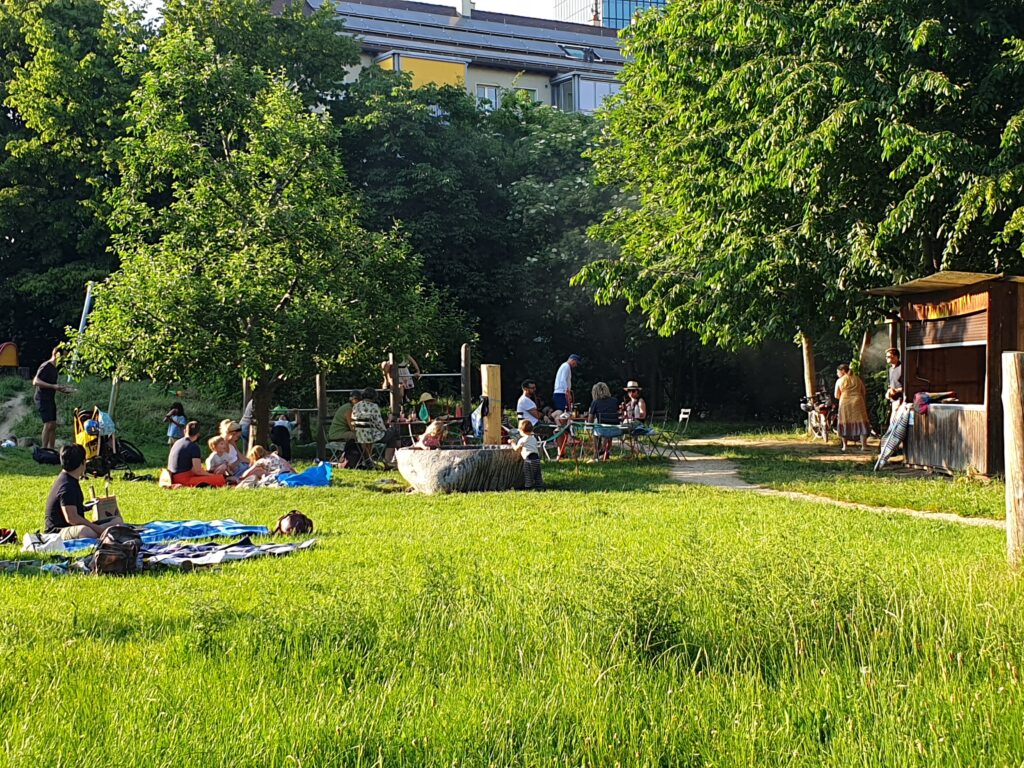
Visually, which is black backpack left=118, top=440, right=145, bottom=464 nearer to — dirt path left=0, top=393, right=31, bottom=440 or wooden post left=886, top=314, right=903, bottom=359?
dirt path left=0, top=393, right=31, bottom=440

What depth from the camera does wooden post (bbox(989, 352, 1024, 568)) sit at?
7.49 m

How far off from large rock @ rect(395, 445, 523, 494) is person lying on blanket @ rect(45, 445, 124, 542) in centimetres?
543

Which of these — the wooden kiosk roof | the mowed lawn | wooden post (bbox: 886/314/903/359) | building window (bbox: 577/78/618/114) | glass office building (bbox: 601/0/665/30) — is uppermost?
glass office building (bbox: 601/0/665/30)

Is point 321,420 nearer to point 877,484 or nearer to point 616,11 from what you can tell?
point 877,484

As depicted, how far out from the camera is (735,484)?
16359mm

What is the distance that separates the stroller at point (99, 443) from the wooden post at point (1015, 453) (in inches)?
512

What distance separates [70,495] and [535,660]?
20.9 ft

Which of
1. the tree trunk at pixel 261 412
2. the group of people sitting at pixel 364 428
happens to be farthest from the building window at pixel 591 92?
the group of people sitting at pixel 364 428

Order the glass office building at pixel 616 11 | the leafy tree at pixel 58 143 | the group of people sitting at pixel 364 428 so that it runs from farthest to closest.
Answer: the glass office building at pixel 616 11 < the leafy tree at pixel 58 143 < the group of people sitting at pixel 364 428

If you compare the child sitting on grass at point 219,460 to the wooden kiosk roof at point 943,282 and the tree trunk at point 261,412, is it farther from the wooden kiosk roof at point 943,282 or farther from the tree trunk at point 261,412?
the wooden kiosk roof at point 943,282

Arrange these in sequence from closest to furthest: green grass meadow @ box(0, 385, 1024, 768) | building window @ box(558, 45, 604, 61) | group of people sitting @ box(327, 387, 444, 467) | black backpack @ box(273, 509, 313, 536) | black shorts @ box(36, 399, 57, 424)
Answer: green grass meadow @ box(0, 385, 1024, 768)
black backpack @ box(273, 509, 313, 536)
group of people sitting @ box(327, 387, 444, 467)
black shorts @ box(36, 399, 57, 424)
building window @ box(558, 45, 604, 61)

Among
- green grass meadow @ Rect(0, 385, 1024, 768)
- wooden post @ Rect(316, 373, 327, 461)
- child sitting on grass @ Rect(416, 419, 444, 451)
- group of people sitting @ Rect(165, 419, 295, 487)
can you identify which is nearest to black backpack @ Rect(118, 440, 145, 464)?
wooden post @ Rect(316, 373, 327, 461)

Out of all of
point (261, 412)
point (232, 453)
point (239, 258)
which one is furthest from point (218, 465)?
point (239, 258)

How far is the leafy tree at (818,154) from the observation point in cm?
1520
